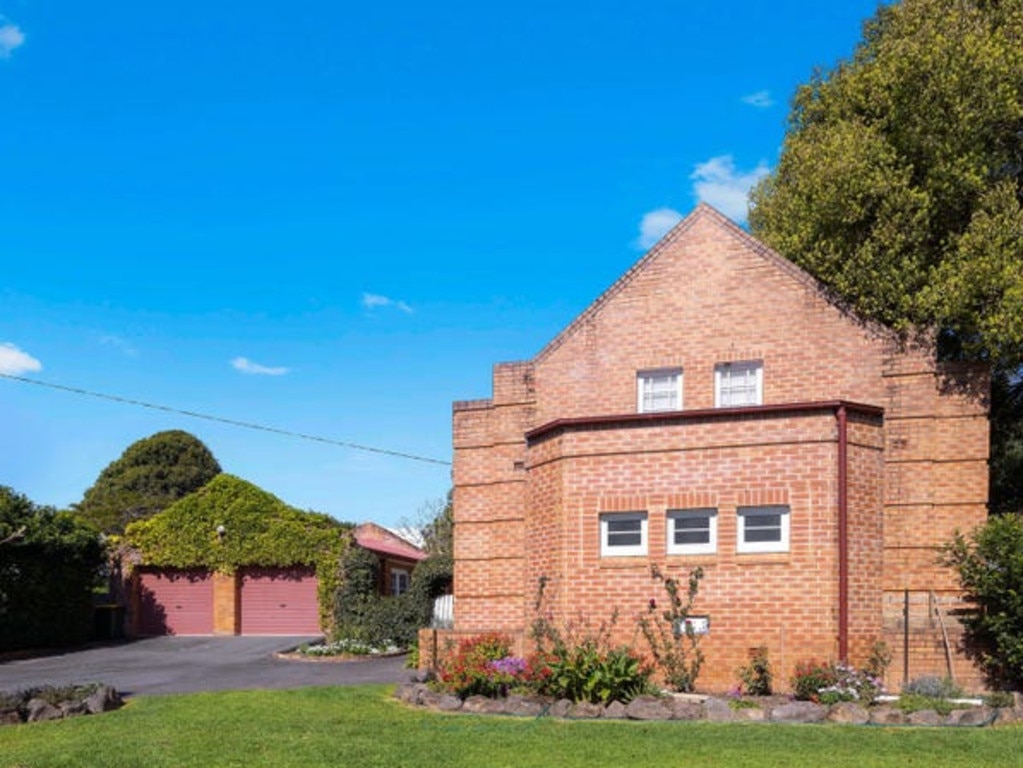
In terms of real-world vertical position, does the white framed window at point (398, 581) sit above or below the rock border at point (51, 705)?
below

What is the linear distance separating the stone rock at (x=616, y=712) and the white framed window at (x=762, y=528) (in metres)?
3.85

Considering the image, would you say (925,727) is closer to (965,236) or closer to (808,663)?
(808,663)

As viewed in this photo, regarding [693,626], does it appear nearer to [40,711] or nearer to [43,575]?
[40,711]

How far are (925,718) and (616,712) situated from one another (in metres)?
4.13

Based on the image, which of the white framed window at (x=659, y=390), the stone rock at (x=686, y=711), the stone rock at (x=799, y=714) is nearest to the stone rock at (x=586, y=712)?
the stone rock at (x=686, y=711)

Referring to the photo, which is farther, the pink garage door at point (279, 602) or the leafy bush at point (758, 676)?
the pink garage door at point (279, 602)

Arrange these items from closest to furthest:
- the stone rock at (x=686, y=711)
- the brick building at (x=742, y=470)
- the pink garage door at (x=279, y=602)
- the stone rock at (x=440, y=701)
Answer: the stone rock at (x=686, y=711)
the stone rock at (x=440, y=701)
the brick building at (x=742, y=470)
the pink garage door at (x=279, y=602)

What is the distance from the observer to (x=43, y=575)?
108ft

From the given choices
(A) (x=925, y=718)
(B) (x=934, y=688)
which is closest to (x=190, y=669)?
(B) (x=934, y=688)

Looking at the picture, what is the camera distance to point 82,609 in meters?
34.9

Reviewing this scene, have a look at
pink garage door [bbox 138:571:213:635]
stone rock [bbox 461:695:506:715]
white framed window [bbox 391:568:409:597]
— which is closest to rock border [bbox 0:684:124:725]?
stone rock [bbox 461:695:506:715]

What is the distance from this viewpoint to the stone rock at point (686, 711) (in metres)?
15.8

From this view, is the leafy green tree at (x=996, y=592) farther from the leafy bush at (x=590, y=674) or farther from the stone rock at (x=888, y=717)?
the leafy bush at (x=590, y=674)

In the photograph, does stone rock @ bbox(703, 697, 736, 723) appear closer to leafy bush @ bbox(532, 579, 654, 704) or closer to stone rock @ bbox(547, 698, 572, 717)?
leafy bush @ bbox(532, 579, 654, 704)
